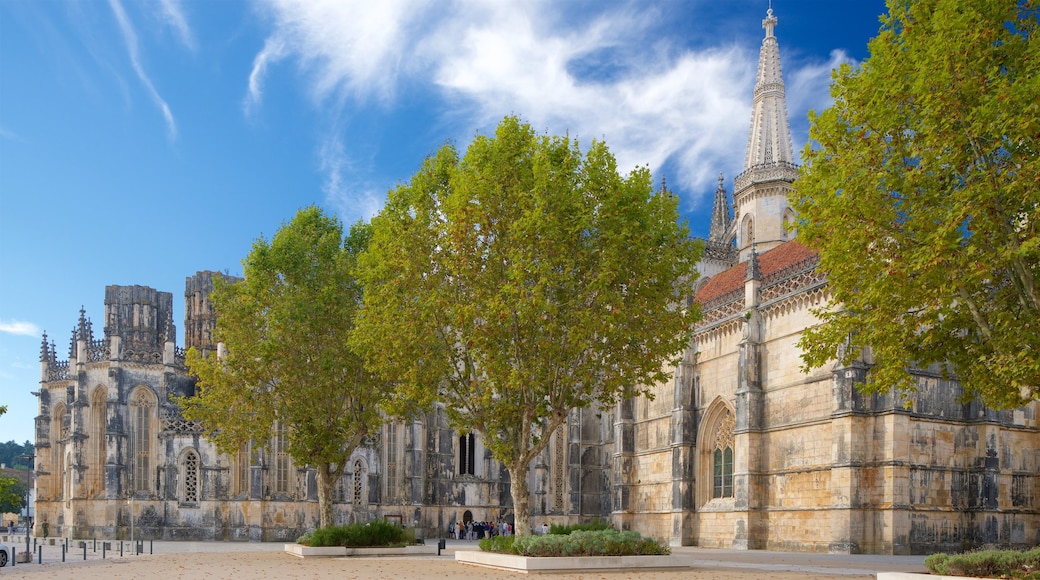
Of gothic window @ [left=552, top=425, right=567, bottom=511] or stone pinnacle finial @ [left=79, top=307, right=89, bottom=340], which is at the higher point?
stone pinnacle finial @ [left=79, top=307, right=89, bottom=340]

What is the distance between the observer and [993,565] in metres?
16.0

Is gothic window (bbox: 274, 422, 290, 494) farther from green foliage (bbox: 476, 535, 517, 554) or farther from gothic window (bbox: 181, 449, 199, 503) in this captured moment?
green foliage (bbox: 476, 535, 517, 554)

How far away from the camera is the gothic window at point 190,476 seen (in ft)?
171

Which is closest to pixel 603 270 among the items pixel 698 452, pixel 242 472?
pixel 698 452

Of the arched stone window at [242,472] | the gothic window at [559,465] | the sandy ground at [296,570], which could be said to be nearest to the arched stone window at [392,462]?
the arched stone window at [242,472]

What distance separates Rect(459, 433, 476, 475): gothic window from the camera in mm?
60312

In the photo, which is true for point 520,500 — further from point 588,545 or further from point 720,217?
point 720,217

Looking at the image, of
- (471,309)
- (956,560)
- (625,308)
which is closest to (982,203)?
(956,560)

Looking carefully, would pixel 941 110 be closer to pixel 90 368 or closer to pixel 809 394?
pixel 809 394

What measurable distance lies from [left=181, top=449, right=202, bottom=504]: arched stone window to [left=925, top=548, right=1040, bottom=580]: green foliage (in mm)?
44102

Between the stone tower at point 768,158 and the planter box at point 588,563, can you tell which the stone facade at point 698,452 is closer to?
the stone tower at point 768,158

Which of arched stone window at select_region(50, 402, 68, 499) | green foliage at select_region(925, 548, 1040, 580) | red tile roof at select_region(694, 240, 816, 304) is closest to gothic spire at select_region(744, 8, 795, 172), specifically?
red tile roof at select_region(694, 240, 816, 304)

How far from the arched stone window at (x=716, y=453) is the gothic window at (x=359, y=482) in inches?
896

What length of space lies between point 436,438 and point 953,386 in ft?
110
